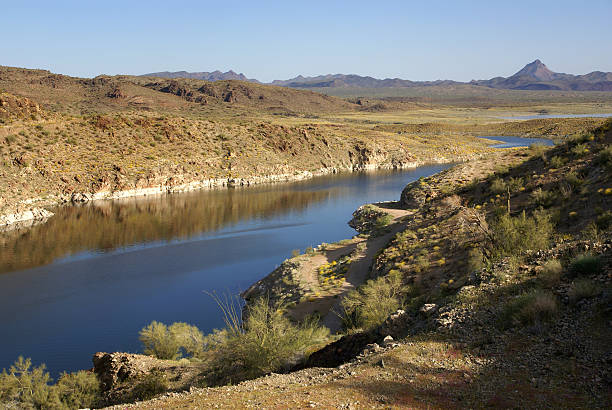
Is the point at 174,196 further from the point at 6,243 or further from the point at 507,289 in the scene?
the point at 507,289

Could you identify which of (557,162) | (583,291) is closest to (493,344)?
(583,291)

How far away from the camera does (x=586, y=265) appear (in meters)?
8.77

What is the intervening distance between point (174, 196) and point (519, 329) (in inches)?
1755

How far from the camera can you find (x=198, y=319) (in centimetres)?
2031

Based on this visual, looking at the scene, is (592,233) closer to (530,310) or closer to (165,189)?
(530,310)

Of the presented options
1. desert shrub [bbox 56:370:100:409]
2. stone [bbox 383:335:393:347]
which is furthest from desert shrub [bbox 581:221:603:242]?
desert shrub [bbox 56:370:100:409]

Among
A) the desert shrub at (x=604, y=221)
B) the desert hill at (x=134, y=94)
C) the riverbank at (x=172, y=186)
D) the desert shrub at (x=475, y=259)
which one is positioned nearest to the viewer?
the desert shrub at (x=604, y=221)

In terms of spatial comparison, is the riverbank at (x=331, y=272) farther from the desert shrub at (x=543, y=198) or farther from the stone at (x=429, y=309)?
the desert shrub at (x=543, y=198)

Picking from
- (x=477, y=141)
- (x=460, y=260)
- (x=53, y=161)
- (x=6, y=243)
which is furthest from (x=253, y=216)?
(x=477, y=141)

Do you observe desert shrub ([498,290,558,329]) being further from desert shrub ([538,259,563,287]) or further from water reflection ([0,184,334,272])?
water reflection ([0,184,334,272])

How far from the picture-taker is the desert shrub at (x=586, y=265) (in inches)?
343

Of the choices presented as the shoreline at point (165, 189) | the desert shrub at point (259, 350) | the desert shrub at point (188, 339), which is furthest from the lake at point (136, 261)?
the desert shrub at point (259, 350)

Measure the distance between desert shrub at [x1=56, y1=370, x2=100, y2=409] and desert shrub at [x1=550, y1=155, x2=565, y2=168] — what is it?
1872 centimetres

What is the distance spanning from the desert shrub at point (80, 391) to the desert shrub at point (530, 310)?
10723 mm
